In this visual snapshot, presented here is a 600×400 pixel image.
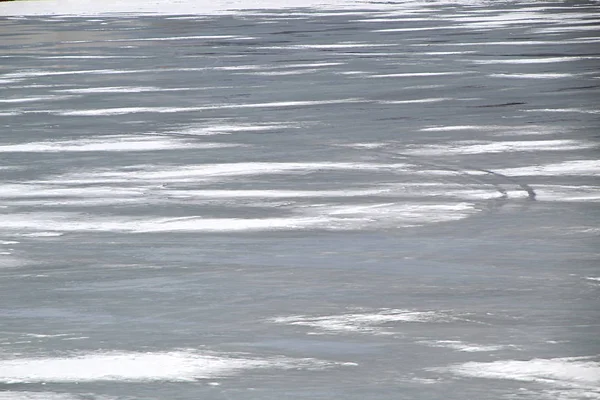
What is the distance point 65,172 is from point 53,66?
30.9 feet

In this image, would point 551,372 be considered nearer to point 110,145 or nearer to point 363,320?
point 363,320

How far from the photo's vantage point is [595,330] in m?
4.77

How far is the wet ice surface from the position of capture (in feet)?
14.5

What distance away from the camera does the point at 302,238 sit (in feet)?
21.4

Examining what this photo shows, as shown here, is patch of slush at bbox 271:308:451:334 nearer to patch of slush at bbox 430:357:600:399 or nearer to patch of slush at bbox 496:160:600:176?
patch of slush at bbox 430:357:600:399

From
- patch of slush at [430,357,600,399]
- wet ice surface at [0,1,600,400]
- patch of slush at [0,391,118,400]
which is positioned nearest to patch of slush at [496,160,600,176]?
wet ice surface at [0,1,600,400]

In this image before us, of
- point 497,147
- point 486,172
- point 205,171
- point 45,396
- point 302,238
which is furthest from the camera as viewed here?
point 497,147

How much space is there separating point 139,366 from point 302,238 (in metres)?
2.15

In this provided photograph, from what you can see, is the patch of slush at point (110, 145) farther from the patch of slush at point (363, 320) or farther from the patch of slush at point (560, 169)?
the patch of slush at point (363, 320)

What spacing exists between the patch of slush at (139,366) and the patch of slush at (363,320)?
0.40 meters

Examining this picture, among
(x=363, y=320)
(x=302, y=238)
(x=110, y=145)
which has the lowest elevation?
(x=110, y=145)

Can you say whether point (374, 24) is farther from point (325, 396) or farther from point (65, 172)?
point (325, 396)

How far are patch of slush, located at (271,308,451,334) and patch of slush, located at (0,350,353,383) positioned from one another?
1.30 feet

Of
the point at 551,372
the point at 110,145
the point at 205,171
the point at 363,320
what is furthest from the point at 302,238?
the point at 110,145
